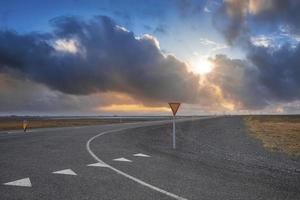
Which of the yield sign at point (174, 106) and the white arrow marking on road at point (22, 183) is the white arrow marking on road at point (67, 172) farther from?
the yield sign at point (174, 106)

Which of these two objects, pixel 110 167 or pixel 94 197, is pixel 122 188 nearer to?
pixel 94 197

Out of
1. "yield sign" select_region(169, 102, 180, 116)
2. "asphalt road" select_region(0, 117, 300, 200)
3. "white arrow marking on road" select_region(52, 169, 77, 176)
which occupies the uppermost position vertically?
"yield sign" select_region(169, 102, 180, 116)

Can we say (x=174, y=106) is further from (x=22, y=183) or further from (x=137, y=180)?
(x=22, y=183)

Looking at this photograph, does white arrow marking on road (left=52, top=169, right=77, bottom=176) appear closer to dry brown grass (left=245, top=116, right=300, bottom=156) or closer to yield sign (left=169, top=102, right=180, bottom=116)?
yield sign (left=169, top=102, right=180, bottom=116)

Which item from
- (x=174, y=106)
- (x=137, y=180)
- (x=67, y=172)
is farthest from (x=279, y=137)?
(x=67, y=172)

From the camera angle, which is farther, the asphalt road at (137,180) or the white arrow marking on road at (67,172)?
the white arrow marking on road at (67,172)

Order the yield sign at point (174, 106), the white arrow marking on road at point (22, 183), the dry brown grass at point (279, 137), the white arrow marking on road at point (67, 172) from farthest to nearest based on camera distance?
the dry brown grass at point (279, 137)
the yield sign at point (174, 106)
the white arrow marking on road at point (67, 172)
the white arrow marking on road at point (22, 183)

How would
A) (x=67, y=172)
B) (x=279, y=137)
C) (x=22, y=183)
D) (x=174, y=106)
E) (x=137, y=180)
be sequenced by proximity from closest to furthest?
(x=22, y=183) → (x=137, y=180) → (x=67, y=172) → (x=174, y=106) → (x=279, y=137)

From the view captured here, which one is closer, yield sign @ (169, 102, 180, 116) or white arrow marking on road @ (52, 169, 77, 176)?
white arrow marking on road @ (52, 169, 77, 176)

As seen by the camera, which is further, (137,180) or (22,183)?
(137,180)

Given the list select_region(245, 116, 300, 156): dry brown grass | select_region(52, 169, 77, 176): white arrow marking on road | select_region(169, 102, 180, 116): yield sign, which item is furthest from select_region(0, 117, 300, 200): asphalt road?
select_region(245, 116, 300, 156): dry brown grass

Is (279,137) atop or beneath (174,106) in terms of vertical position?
beneath

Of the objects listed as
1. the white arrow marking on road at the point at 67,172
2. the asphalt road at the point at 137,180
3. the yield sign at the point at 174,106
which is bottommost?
the asphalt road at the point at 137,180

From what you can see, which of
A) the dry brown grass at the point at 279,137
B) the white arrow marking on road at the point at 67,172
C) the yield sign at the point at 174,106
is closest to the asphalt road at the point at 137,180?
the white arrow marking on road at the point at 67,172
